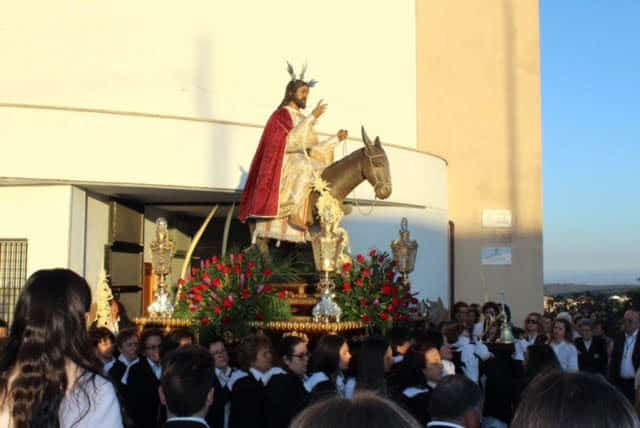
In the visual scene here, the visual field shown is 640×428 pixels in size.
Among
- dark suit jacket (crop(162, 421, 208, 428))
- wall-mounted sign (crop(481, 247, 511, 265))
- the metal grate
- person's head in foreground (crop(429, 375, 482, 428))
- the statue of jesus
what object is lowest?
dark suit jacket (crop(162, 421, 208, 428))

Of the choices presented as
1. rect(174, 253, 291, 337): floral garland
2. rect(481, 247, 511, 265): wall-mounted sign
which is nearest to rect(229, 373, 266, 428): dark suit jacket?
rect(174, 253, 291, 337): floral garland

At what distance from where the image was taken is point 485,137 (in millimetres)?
20469

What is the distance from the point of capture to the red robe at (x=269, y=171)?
32.1ft

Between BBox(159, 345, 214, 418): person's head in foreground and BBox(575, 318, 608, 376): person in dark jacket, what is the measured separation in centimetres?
754

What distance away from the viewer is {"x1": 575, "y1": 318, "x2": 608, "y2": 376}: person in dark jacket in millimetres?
10555

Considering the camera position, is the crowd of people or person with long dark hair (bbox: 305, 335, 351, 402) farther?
person with long dark hair (bbox: 305, 335, 351, 402)

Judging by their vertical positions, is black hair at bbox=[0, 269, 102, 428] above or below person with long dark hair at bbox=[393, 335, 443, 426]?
above

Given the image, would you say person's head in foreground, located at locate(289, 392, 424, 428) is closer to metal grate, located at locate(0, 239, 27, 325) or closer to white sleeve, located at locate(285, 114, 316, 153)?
white sleeve, located at locate(285, 114, 316, 153)

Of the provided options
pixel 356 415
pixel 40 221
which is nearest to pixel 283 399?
pixel 356 415

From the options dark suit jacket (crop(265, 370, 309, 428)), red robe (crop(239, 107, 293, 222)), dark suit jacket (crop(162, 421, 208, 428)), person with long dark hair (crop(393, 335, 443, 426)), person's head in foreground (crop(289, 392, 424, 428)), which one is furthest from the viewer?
red robe (crop(239, 107, 293, 222))

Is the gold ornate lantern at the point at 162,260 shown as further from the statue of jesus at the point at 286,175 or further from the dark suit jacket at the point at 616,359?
the dark suit jacket at the point at 616,359

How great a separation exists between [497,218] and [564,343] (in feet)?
38.0

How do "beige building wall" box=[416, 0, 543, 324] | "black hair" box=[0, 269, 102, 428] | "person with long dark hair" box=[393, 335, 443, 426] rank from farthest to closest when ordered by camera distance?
"beige building wall" box=[416, 0, 543, 324] → "person with long dark hair" box=[393, 335, 443, 426] → "black hair" box=[0, 269, 102, 428]

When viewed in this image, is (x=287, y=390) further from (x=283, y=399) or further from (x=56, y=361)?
(x=56, y=361)
